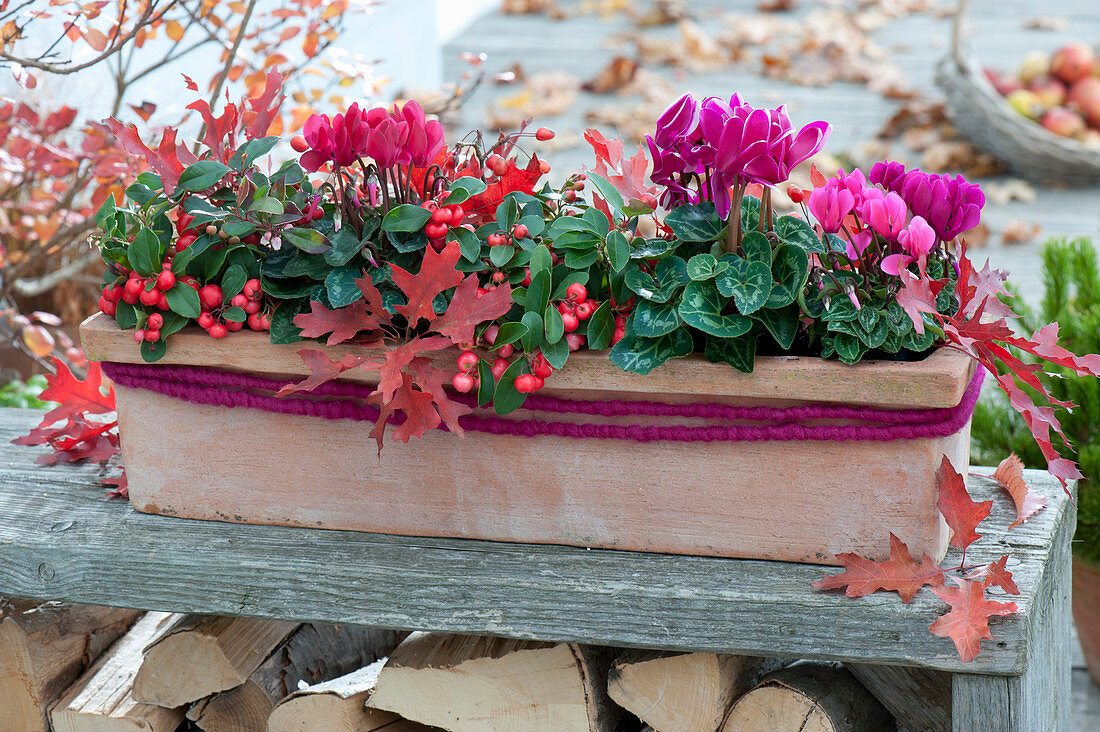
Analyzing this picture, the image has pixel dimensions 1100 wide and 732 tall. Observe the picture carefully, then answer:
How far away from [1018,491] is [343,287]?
70 cm

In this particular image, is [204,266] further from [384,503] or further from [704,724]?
[704,724]

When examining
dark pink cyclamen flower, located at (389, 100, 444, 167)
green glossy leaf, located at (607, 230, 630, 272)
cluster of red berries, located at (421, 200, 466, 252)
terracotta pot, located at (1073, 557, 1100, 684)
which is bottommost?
terracotta pot, located at (1073, 557, 1100, 684)

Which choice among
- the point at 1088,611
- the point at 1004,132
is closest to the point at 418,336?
the point at 1088,611

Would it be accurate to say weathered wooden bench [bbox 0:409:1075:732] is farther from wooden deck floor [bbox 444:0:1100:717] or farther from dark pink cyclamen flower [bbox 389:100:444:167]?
wooden deck floor [bbox 444:0:1100:717]

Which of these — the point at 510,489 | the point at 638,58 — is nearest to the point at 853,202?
the point at 510,489

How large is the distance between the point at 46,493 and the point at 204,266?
38cm

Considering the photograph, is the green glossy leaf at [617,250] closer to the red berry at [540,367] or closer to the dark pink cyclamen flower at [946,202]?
the red berry at [540,367]

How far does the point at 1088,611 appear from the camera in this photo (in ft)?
5.37

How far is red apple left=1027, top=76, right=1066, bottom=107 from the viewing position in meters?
4.23

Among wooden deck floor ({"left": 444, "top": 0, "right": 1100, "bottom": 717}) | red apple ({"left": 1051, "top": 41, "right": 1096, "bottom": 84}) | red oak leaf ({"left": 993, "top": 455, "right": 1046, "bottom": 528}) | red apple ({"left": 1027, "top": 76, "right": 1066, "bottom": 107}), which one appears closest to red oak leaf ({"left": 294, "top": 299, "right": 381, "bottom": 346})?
red oak leaf ({"left": 993, "top": 455, "right": 1046, "bottom": 528})

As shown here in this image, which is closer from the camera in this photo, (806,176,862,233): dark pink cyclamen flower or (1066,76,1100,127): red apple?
(806,176,862,233): dark pink cyclamen flower

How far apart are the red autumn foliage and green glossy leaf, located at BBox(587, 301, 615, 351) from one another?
0.27ft

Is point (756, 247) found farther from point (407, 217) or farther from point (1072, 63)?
point (1072, 63)

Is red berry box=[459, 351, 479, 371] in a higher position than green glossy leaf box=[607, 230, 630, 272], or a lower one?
lower
